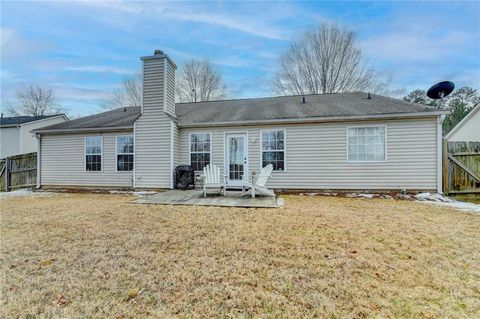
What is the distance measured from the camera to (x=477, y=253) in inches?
129

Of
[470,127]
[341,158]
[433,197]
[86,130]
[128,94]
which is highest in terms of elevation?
[128,94]

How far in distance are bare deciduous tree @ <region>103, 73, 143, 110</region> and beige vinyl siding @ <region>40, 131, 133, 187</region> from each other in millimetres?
13452

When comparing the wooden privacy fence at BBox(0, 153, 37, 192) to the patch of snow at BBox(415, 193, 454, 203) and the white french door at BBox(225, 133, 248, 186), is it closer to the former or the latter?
the white french door at BBox(225, 133, 248, 186)

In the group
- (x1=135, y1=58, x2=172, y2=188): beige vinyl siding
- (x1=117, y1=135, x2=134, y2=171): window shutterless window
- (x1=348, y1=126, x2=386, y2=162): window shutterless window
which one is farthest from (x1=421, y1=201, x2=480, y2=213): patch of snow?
(x1=117, y1=135, x2=134, y2=171): window shutterless window

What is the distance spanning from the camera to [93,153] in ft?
34.4

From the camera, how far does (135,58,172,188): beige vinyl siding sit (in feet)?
30.3

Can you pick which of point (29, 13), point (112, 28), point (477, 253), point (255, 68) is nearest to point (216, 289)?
point (477, 253)

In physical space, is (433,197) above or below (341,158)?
below

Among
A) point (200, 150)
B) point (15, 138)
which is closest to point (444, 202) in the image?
point (200, 150)

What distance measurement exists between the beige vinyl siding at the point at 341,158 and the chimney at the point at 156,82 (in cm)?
186

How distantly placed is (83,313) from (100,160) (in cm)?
959

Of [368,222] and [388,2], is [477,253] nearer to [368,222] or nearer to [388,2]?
[368,222]

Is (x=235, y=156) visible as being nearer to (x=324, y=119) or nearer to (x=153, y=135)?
(x=153, y=135)

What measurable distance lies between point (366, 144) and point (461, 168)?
119 inches
